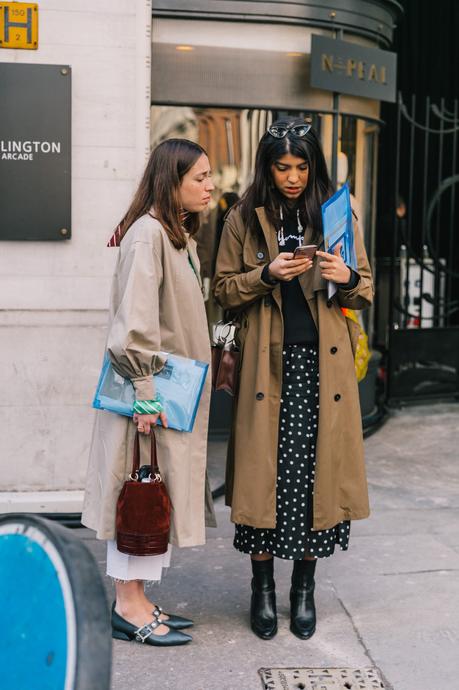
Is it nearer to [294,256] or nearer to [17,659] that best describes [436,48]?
[294,256]

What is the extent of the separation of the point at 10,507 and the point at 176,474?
5.69 ft

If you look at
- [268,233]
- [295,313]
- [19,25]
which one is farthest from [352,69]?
[295,313]

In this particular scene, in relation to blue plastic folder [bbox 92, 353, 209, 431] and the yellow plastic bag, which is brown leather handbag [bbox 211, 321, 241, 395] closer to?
blue plastic folder [bbox 92, 353, 209, 431]

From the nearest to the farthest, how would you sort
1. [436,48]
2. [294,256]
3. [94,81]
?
[294,256] < [94,81] < [436,48]

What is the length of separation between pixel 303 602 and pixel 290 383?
86 centimetres

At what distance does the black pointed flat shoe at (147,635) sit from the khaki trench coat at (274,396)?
1.60 feet

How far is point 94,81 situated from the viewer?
4.69m

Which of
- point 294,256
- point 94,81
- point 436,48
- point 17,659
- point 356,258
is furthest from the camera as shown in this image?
point 436,48

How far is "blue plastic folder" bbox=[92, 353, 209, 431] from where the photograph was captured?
3.29m

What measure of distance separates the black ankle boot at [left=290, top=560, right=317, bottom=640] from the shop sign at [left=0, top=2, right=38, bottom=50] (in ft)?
9.22

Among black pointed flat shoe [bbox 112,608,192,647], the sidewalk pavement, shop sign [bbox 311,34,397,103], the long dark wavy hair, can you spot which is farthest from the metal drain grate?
shop sign [bbox 311,34,397,103]

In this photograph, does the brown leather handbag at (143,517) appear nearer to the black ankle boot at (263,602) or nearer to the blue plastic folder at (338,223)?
the black ankle boot at (263,602)

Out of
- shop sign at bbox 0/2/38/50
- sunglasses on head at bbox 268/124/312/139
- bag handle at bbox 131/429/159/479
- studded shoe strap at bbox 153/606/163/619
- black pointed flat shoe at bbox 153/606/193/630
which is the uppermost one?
shop sign at bbox 0/2/38/50

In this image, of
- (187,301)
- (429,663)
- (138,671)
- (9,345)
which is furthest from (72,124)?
(429,663)
